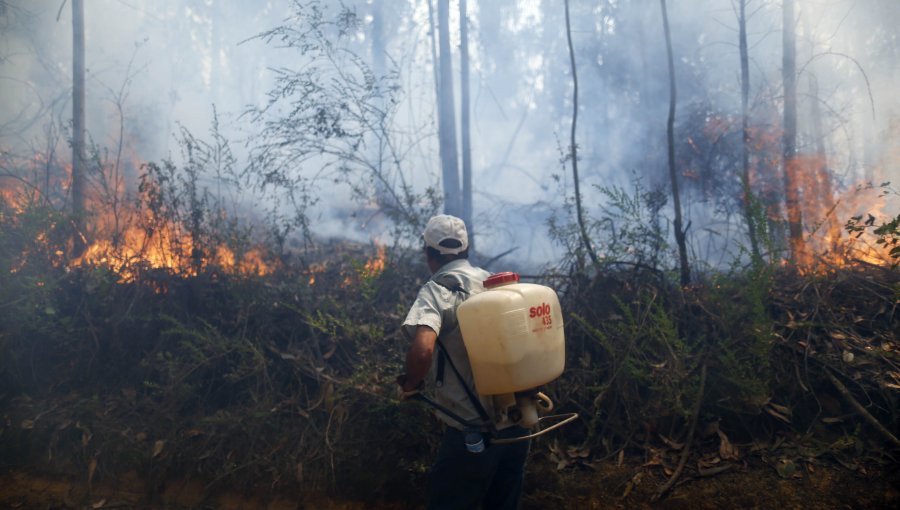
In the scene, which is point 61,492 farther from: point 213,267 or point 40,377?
point 213,267

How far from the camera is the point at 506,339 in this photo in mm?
2504


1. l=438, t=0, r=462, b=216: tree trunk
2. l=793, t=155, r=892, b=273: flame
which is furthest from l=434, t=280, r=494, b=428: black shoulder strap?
l=438, t=0, r=462, b=216: tree trunk

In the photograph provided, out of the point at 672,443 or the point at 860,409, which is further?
the point at 672,443

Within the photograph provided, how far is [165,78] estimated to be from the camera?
13.8 meters

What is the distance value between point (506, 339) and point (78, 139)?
805cm

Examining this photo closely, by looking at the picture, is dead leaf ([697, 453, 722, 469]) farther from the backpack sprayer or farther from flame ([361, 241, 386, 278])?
flame ([361, 241, 386, 278])

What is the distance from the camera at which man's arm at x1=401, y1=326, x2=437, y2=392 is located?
2.51 m

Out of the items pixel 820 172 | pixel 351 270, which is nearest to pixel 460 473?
pixel 351 270

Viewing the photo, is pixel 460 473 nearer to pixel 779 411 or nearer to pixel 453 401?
pixel 453 401

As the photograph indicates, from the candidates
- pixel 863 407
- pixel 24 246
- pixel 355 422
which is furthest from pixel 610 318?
pixel 24 246

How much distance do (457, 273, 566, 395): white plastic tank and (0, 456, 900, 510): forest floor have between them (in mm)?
2025

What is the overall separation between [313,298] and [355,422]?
193cm

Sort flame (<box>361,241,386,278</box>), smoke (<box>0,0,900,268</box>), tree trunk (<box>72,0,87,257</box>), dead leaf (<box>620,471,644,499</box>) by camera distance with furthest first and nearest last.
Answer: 1. smoke (<box>0,0,900,268</box>)
2. tree trunk (<box>72,0,87,257</box>)
3. flame (<box>361,241,386,278</box>)
4. dead leaf (<box>620,471,644,499</box>)

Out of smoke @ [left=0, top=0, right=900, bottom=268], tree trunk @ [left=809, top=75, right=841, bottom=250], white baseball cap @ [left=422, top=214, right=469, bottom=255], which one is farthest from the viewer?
smoke @ [left=0, top=0, right=900, bottom=268]
